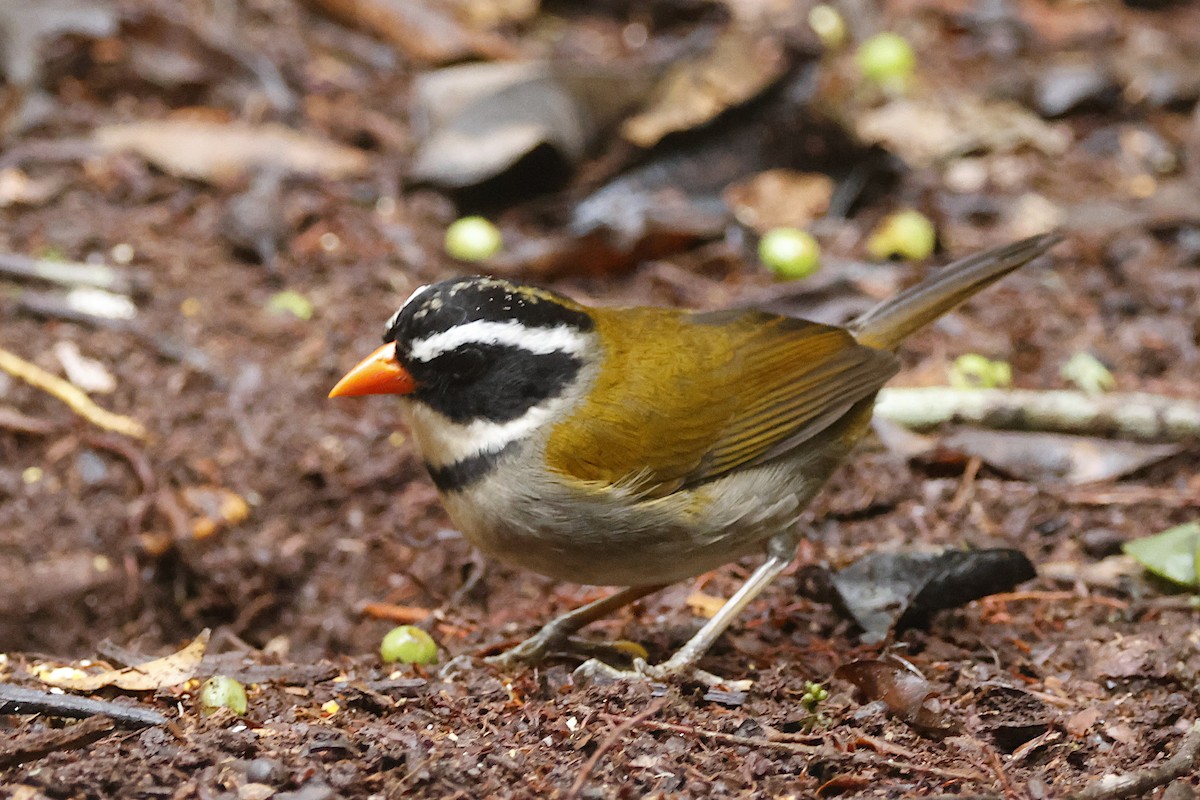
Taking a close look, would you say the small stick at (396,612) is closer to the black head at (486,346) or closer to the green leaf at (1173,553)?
the black head at (486,346)

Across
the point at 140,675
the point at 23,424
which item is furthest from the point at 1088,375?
the point at 23,424

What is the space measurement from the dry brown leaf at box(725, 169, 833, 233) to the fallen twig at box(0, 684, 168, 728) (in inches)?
190

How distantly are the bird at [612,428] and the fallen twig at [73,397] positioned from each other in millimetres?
1855

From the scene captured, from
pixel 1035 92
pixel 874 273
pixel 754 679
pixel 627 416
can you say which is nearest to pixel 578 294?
pixel 874 273

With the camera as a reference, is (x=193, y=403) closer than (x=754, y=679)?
No

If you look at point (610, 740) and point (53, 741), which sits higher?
point (53, 741)

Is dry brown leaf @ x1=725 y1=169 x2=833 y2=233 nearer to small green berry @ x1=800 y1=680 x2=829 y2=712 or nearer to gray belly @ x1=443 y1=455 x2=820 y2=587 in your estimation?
gray belly @ x1=443 y1=455 x2=820 y2=587

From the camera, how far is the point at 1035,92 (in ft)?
27.2

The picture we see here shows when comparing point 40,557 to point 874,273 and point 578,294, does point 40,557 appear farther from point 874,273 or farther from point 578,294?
point 874,273

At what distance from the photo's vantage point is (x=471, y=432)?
4043 millimetres

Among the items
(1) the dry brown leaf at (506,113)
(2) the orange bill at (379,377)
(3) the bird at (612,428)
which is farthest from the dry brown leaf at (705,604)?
(1) the dry brown leaf at (506,113)

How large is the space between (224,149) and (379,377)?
3735mm

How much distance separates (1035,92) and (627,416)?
5416 mm

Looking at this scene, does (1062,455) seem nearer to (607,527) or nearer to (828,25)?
(607,527)
